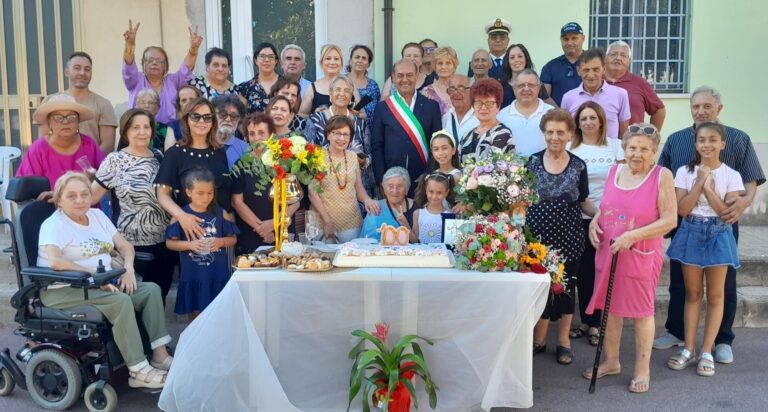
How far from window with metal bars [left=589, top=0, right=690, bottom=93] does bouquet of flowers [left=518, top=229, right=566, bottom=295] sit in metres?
4.79

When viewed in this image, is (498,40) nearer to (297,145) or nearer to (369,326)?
(297,145)

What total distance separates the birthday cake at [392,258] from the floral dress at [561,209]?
33.4 inches

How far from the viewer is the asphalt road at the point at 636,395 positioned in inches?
172

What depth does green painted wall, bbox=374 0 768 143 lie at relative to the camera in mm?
7852

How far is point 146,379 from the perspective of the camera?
14.1 ft

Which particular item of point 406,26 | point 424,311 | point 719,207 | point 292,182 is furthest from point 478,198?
point 406,26

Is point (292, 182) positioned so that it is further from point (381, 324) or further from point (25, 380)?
point (25, 380)

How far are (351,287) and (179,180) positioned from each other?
1610 mm

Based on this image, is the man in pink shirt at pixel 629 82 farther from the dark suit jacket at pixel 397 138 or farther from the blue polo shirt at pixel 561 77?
the dark suit jacket at pixel 397 138

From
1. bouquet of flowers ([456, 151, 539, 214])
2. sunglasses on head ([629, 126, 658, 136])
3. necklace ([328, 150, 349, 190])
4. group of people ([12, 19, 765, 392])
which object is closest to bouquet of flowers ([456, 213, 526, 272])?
bouquet of flowers ([456, 151, 539, 214])

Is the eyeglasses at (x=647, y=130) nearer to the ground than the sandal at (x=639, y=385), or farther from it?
farther from it

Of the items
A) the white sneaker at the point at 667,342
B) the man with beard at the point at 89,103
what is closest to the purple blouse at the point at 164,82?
the man with beard at the point at 89,103

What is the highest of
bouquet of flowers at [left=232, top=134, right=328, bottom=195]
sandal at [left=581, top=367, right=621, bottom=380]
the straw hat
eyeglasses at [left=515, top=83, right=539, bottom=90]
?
eyeglasses at [left=515, top=83, right=539, bottom=90]

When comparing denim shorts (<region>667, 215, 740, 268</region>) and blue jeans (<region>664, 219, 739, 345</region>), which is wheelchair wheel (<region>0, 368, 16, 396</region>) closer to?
denim shorts (<region>667, 215, 740, 268</region>)
